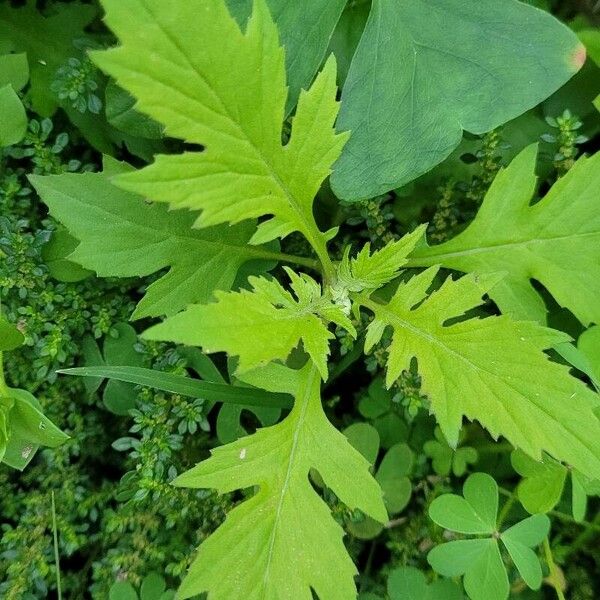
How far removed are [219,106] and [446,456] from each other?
1.04 metres

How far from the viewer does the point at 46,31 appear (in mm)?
1749

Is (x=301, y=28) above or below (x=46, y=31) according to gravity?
above

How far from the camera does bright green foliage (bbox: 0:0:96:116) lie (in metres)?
1.73

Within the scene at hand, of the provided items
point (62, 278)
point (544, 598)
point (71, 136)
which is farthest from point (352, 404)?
point (71, 136)

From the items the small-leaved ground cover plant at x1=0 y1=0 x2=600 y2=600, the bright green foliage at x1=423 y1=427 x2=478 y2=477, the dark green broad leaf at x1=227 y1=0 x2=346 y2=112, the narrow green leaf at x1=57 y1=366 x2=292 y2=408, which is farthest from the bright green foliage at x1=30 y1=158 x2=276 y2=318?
the bright green foliage at x1=423 y1=427 x2=478 y2=477

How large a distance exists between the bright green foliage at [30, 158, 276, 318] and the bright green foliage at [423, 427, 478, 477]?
26.0 inches

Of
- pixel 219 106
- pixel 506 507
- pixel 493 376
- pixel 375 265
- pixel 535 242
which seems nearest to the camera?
pixel 219 106

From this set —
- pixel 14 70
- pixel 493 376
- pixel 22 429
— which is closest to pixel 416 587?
pixel 493 376

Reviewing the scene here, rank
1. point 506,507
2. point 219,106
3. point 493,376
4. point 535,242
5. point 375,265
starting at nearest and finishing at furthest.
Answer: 1. point 219,106
2. point 493,376
3. point 375,265
4. point 535,242
5. point 506,507

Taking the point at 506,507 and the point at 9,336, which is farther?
the point at 506,507

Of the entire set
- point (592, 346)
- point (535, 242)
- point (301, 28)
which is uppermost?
point (301, 28)

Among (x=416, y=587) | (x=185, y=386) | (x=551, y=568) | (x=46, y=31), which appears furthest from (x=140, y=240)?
(x=551, y=568)

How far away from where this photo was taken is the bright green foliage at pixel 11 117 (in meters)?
1.53

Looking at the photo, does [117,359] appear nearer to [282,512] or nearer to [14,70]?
[282,512]
